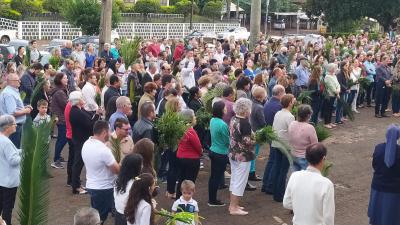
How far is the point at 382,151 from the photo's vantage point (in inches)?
303

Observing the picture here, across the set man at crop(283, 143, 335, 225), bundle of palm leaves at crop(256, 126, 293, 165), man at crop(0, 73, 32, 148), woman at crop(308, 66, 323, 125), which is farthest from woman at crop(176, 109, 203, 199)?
woman at crop(308, 66, 323, 125)

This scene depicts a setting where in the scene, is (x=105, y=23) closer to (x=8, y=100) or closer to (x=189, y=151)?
(x=8, y=100)

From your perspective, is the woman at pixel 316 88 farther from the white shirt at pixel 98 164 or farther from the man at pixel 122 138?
the white shirt at pixel 98 164

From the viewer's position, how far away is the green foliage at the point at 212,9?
61.5 m

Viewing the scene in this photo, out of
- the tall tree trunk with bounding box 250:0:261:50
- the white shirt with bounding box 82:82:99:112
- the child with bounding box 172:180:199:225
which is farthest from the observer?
the tall tree trunk with bounding box 250:0:261:50

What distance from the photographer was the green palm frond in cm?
563

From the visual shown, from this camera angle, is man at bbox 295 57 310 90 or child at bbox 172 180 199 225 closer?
child at bbox 172 180 199 225

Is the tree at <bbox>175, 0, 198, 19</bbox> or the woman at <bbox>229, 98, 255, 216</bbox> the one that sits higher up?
the tree at <bbox>175, 0, 198, 19</bbox>

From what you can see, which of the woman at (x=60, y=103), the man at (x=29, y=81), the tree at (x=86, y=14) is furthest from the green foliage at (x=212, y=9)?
the woman at (x=60, y=103)

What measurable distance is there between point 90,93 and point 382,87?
912 centimetres

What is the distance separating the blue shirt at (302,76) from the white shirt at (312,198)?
30.4ft

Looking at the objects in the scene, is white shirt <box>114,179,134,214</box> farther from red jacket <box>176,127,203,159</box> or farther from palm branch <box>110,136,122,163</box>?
red jacket <box>176,127,203,159</box>

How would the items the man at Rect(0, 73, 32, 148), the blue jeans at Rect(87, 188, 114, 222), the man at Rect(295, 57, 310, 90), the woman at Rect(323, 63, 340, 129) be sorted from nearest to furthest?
the blue jeans at Rect(87, 188, 114, 222) < the man at Rect(0, 73, 32, 148) < the woman at Rect(323, 63, 340, 129) < the man at Rect(295, 57, 310, 90)

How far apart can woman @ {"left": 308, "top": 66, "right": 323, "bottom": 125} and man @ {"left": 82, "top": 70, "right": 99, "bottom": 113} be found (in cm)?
530
